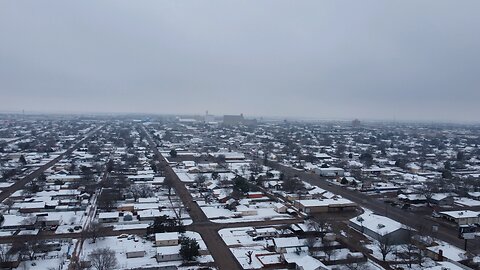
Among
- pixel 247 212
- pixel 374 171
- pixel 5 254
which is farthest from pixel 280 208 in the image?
pixel 374 171

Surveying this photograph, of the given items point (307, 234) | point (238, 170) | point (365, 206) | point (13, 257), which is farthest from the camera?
point (238, 170)

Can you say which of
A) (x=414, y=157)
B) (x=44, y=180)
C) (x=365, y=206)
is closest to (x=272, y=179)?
(x=365, y=206)

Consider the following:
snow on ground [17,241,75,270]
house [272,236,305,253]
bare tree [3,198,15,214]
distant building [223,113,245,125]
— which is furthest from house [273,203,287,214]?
distant building [223,113,245,125]

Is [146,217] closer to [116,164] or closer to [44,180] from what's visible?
[44,180]

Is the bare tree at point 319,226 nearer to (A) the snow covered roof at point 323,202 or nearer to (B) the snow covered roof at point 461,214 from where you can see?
(A) the snow covered roof at point 323,202

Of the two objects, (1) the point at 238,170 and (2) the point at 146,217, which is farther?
(1) the point at 238,170

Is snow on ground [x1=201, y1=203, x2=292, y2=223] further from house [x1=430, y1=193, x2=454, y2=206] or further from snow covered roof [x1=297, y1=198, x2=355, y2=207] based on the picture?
house [x1=430, y1=193, x2=454, y2=206]

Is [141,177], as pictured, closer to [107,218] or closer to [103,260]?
[107,218]
